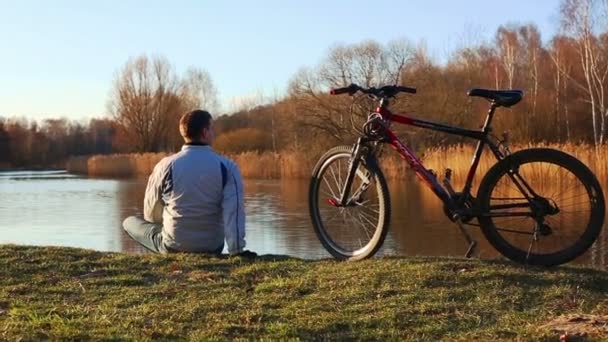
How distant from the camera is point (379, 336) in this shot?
8.99ft

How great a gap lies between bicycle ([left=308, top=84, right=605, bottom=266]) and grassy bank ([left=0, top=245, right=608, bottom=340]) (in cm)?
27

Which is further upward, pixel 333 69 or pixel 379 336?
pixel 333 69

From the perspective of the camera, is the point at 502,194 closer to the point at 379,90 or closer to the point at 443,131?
the point at 443,131

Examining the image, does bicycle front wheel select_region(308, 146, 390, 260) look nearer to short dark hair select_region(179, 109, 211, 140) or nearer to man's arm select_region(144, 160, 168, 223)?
short dark hair select_region(179, 109, 211, 140)

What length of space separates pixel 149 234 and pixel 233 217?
86 centimetres

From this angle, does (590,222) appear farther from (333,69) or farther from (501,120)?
(333,69)

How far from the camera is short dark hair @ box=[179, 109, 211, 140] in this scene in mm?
5074

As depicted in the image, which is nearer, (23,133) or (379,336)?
(379,336)

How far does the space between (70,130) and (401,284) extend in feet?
254

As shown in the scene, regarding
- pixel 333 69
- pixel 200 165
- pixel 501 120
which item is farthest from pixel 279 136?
pixel 200 165

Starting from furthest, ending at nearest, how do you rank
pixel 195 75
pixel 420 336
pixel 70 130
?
1. pixel 70 130
2. pixel 195 75
3. pixel 420 336

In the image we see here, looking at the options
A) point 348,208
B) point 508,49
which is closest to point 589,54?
point 508,49

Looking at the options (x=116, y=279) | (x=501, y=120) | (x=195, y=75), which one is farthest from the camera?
(x=195, y=75)

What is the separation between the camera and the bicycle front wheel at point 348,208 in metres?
4.68
